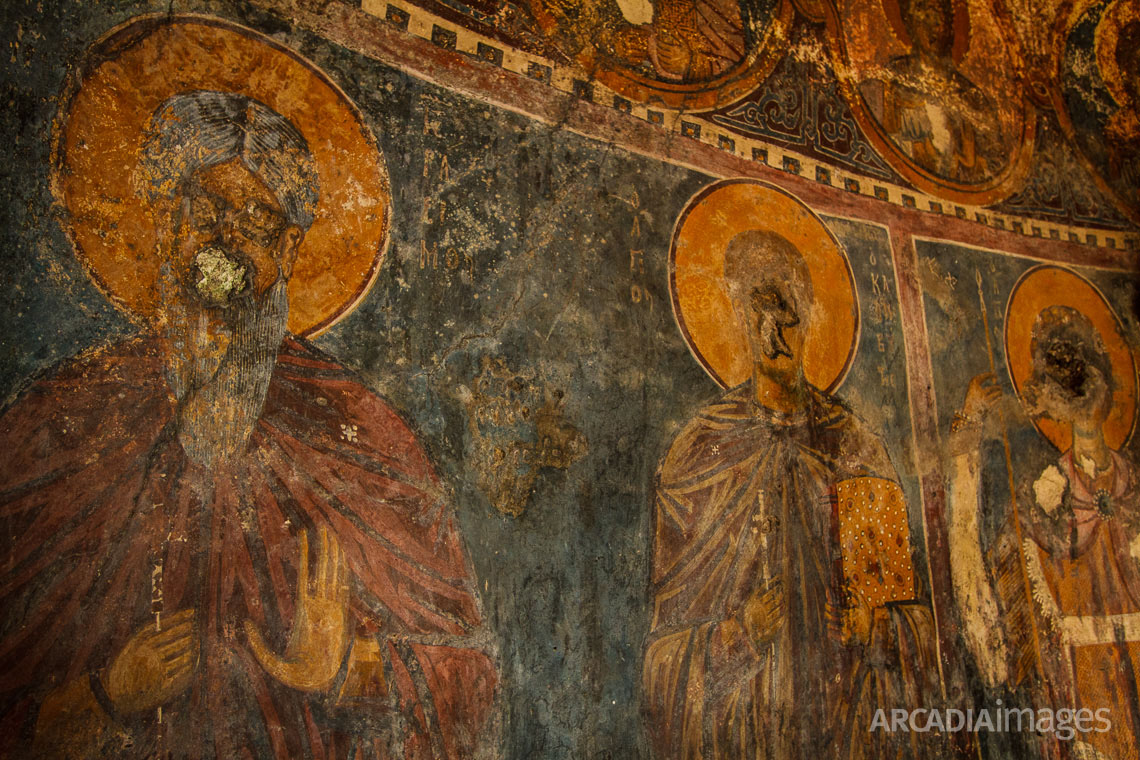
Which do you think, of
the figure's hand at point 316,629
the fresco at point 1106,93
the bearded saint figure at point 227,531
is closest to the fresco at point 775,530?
the bearded saint figure at point 227,531

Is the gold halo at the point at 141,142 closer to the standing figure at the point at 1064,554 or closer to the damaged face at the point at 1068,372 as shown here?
the standing figure at the point at 1064,554

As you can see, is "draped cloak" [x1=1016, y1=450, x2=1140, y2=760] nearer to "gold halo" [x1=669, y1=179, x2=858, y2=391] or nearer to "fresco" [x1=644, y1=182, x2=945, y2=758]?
"fresco" [x1=644, y1=182, x2=945, y2=758]

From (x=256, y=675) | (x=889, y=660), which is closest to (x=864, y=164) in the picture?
(x=889, y=660)

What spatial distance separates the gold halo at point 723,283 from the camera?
11.5 feet

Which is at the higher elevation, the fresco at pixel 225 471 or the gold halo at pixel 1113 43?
the gold halo at pixel 1113 43

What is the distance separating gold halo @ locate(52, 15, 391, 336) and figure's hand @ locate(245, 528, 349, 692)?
29.4 inches

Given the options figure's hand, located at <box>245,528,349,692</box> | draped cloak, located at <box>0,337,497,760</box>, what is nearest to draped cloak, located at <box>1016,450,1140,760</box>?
draped cloak, located at <box>0,337,497,760</box>

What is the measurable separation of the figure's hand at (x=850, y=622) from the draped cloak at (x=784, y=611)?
0.04 meters

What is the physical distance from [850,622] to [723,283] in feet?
5.31

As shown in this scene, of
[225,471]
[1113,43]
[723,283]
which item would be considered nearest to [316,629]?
[225,471]

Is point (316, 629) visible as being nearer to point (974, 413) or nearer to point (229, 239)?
point (229, 239)

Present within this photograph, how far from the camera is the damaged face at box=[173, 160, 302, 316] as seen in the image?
2453 mm

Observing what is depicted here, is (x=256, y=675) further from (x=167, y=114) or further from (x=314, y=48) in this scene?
(x=314, y=48)

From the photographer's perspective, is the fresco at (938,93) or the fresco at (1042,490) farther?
the fresco at (938,93)
